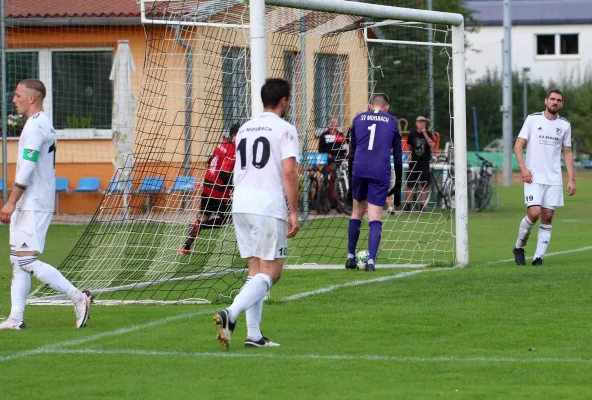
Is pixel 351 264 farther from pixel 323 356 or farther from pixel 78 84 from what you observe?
pixel 78 84

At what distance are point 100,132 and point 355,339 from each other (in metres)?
17.9

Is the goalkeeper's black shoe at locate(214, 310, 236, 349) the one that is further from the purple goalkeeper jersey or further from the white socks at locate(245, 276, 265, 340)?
the purple goalkeeper jersey

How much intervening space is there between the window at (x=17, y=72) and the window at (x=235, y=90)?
38.6 ft

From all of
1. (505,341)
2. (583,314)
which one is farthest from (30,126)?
(583,314)

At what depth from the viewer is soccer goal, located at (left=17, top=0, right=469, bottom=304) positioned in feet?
39.6

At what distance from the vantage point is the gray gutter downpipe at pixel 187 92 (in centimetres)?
1288

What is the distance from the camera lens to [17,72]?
25.1 meters

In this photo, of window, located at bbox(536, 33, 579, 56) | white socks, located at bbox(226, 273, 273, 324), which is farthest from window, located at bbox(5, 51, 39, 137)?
window, located at bbox(536, 33, 579, 56)

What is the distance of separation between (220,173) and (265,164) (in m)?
4.41

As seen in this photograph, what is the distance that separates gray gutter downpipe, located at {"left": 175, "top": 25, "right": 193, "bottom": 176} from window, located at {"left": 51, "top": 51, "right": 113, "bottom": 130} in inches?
469

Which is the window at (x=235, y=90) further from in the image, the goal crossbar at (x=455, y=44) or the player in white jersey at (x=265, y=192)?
the player in white jersey at (x=265, y=192)

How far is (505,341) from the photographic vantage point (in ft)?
27.4

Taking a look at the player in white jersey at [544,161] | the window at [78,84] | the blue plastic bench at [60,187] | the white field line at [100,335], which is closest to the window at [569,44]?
the window at [78,84]

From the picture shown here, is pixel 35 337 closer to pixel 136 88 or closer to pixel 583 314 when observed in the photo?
pixel 583 314
